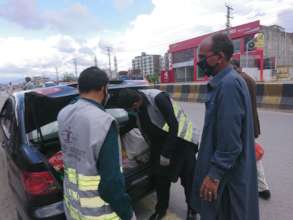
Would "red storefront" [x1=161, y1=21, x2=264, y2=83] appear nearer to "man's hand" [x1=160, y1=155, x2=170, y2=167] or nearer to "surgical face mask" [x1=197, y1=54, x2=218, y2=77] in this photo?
"man's hand" [x1=160, y1=155, x2=170, y2=167]

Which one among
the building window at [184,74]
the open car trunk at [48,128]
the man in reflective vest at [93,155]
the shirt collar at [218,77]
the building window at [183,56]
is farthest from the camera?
the building window at [184,74]

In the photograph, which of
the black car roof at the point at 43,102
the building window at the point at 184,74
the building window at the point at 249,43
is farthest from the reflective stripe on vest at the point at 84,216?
the building window at the point at 184,74

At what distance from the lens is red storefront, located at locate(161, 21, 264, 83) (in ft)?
102


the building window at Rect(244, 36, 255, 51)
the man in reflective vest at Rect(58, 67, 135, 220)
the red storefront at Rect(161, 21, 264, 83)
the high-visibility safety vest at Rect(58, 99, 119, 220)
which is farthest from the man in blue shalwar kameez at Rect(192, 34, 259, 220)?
the building window at Rect(244, 36, 255, 51)

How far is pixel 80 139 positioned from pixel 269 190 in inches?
118

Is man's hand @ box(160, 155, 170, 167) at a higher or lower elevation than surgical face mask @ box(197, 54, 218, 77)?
lower

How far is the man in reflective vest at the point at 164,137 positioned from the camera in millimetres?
2744

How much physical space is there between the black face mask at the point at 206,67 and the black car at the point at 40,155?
1.31 meters

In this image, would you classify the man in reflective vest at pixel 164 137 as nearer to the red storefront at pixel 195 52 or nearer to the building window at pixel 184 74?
the red storefront at pixel 195 52

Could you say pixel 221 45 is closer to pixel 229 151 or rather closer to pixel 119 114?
pixel 229 151

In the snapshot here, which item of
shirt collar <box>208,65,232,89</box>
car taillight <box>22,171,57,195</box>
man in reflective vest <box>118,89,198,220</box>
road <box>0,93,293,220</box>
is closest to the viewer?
shirt collar <box>208,65,232,89</box>

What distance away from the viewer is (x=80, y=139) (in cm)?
159

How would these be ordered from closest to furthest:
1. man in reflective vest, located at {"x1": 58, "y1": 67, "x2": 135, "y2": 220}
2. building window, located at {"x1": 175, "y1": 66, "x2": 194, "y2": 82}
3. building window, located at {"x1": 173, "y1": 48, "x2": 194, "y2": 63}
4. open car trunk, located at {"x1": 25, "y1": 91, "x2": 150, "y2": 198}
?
man in reflective vest, located at {"x1": 58, "y1": 67, "x2": 135, "y2": 220}, open car trunk, located at {"x1": 25, "y1": 91, "x2": 150, "y2": 198}, building window, located at {"x1": 173, "y1": 48, "x2": 194, "y2": 63}, building window, located at {"x1": 175, "y1": 66, "x2": 194, "y2": 82}

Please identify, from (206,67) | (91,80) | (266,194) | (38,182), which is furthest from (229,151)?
(266,194)
